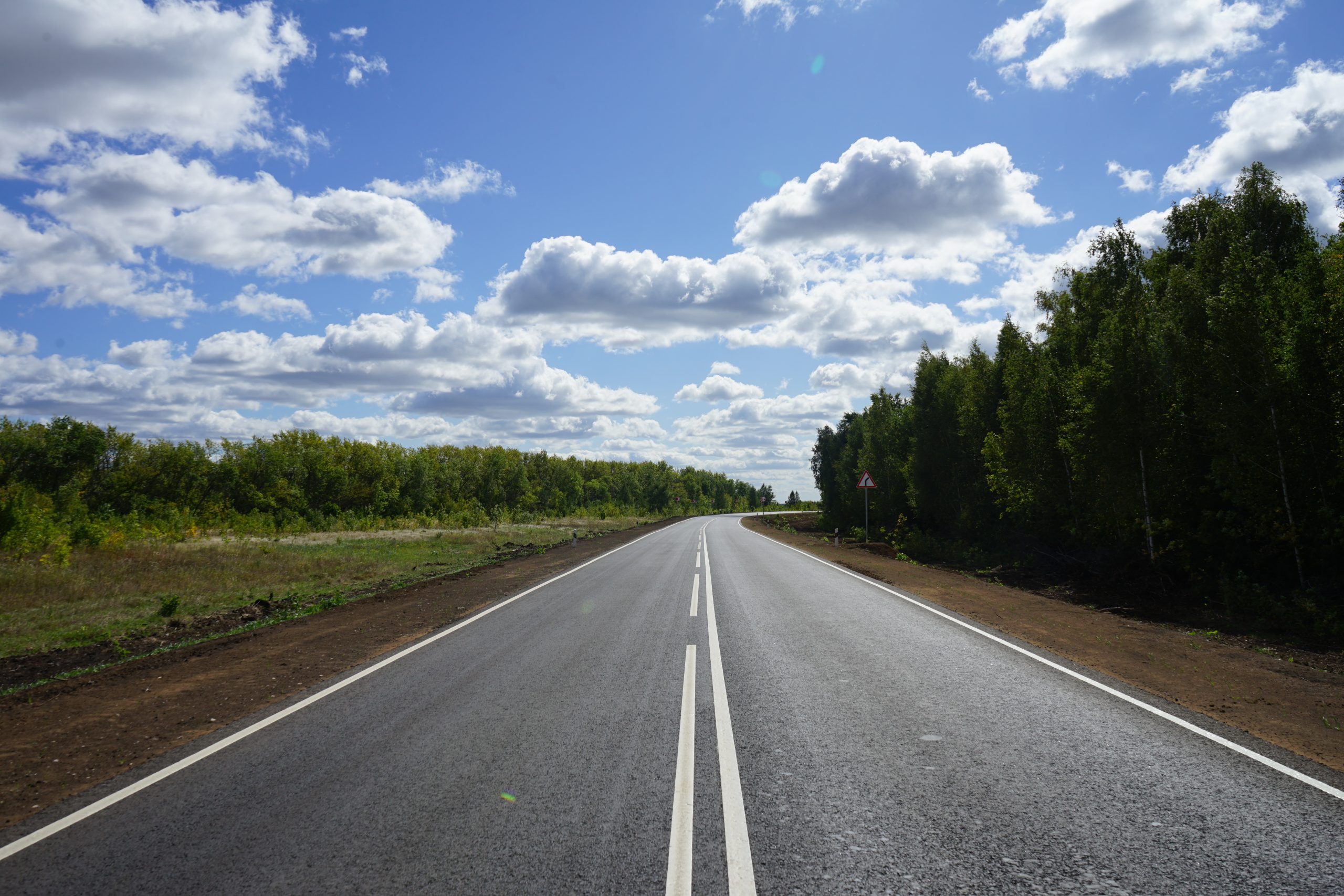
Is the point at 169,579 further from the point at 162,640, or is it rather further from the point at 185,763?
the point at 185,763

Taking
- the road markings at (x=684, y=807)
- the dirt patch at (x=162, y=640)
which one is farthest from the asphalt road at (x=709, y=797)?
the dirt patch at (x=162, y=640)

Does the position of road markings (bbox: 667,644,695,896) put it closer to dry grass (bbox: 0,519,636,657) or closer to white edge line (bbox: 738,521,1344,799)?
white edge line (bbox: 738,521,1344,799)

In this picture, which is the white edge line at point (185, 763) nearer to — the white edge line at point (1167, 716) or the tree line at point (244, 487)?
the white edge line at point (1167, 716)

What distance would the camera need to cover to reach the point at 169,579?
1927 centimetres

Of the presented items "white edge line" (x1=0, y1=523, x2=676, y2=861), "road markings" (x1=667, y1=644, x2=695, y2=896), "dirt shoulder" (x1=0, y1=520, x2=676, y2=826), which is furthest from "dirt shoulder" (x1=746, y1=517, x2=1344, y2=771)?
"dirt shoulder" (x1=0, y1=520, x2=676, y2=826)

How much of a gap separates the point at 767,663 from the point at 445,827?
474cm

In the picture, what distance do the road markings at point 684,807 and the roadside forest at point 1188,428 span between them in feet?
38.9

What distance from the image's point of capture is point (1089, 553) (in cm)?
2050

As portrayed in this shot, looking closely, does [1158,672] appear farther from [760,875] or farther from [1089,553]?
[1089,553]

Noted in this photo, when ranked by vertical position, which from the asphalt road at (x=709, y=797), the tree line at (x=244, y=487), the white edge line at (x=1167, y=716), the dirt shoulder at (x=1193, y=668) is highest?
the tree line at (x=244, y=487)

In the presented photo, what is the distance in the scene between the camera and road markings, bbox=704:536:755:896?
3225 mm

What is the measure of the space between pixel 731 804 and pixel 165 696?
6.63 m

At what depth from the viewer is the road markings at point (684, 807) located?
322 centimetres

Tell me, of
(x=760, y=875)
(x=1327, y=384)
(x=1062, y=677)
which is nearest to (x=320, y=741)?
(x=760, y=875)
